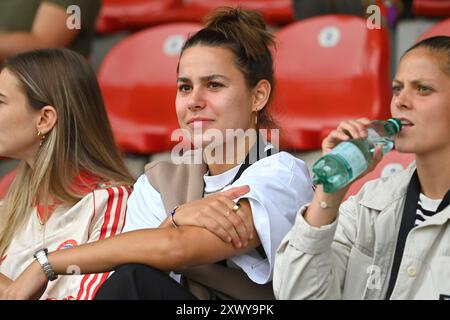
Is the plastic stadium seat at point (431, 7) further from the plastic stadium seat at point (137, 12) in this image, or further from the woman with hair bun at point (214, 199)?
the woman with hair bun at point (214, 199)

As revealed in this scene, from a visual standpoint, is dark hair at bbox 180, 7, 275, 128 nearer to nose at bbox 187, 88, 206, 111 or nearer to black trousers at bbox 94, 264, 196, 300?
nose at bbox 187, 88, 206, 111

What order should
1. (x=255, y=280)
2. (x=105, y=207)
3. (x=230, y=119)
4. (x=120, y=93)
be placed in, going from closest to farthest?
(x=255, y=280), (x=230, y=119), (x=105, y=207), (x=120, y=93)

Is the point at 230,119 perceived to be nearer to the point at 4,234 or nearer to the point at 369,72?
the point at 4,234

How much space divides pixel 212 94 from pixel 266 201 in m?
0.30

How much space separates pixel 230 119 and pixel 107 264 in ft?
Result: 1.36

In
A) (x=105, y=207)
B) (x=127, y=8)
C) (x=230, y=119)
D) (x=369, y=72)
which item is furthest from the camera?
(x=127, y=8)

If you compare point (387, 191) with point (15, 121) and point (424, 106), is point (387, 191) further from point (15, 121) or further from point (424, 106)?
point (15, 121)

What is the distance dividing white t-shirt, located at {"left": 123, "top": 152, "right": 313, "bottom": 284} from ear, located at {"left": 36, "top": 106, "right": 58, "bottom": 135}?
0.33 meters

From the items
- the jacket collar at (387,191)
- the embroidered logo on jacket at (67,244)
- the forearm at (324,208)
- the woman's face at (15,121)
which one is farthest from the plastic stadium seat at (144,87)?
the forearm at (324,208)

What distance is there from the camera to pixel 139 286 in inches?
61.7

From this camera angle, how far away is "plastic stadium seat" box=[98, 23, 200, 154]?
9.67 ft

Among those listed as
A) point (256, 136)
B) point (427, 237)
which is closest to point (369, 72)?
point (256, 136)

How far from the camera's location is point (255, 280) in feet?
5.62

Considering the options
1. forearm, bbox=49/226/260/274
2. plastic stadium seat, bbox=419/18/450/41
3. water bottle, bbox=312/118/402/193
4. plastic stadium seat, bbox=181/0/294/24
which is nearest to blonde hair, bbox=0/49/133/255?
forearm, bbox=49/226/260/274
